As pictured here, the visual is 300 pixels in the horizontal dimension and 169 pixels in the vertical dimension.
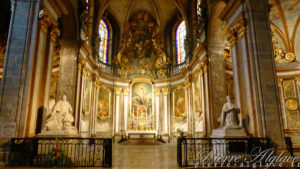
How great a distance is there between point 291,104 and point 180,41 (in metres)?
9.63

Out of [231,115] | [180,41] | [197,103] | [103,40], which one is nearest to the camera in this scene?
[231,115]

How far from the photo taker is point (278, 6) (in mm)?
13859

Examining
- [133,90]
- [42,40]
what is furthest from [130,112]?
[42,40]

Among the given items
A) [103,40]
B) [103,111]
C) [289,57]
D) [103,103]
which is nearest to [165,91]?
[103,103]

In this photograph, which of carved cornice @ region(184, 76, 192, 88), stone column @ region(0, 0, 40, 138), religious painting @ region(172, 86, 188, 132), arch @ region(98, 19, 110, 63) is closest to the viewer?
stone column @ region(0, 0, 40, 138)

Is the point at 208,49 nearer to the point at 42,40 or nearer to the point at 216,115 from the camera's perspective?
the point at 216,115

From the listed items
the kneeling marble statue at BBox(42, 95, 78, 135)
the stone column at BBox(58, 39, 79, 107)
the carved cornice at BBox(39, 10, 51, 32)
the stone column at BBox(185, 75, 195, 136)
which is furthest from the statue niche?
the carved cornice at BBox(39, 10, 51, 32)

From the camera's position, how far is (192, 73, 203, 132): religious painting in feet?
42.8

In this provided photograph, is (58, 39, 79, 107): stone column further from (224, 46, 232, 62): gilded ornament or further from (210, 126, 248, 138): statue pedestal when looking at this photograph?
(224, 46, 232, 62): gilded ornament

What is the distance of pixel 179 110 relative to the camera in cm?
1745

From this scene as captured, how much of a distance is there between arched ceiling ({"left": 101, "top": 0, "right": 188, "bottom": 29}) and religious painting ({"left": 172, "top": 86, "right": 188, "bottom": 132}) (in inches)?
255

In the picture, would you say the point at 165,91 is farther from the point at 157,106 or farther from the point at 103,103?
the point at 103,103

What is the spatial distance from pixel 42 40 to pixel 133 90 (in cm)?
1223

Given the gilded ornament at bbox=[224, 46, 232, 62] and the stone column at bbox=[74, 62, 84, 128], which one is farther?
the gilded ornament at bbox=[224, 46, 232, 62]
